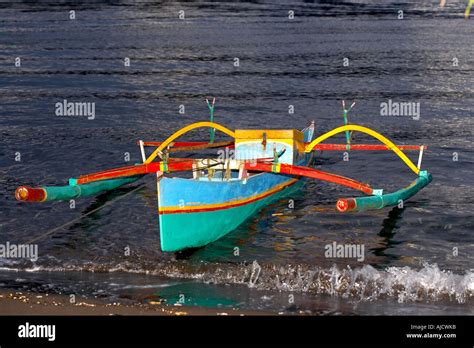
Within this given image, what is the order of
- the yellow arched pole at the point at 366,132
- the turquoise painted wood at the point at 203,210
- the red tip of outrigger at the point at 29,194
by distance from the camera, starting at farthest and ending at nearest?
the yellow arched pole at the point at 366,132
the red tip of outrigger at the point at 29,194
the turquoise painted wood at the point at 203,210

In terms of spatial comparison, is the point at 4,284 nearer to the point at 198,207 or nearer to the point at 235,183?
the point at 198,207

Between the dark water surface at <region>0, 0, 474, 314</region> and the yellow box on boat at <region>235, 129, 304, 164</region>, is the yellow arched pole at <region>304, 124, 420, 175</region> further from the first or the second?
the dark water surface at <region>0, 0, 474, 314</region>

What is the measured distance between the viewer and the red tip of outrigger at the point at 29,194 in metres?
16.7

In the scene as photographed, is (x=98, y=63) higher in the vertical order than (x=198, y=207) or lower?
higher

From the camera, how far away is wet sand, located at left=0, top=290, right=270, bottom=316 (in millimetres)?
12336

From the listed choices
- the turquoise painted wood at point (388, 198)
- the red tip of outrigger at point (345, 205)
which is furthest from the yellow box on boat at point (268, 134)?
the red tip of outrigger at point (345, 205)

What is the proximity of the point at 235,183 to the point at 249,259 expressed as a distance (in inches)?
68.8

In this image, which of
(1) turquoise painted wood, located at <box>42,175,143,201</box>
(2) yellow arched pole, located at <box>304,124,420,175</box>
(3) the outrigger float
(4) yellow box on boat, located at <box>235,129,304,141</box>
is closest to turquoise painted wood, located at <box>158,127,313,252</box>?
(3) the outrigger float

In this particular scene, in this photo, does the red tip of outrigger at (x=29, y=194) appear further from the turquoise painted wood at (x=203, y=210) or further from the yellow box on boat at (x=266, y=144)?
the yellow box on boat at (x=266, y=144)

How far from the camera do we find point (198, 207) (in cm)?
1619

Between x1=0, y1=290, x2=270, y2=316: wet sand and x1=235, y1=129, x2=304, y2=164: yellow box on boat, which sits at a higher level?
x1=235, y1=129, x2=304, y2=164: yellow box on boat

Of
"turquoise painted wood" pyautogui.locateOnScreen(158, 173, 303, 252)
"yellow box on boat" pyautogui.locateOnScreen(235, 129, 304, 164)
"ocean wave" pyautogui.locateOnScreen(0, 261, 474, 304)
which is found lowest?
"ocean wave" pyautogui.locateOnScreen(0, 261, 474, 304)
